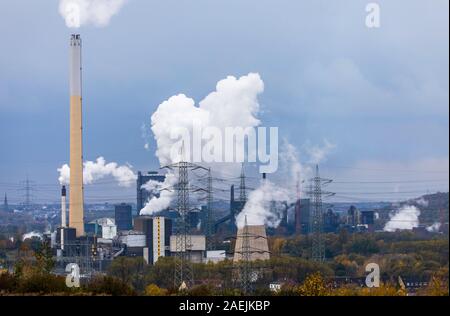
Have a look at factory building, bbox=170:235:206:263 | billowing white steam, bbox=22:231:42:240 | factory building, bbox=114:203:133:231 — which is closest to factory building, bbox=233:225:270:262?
factory building, bbox=170:235:206:263

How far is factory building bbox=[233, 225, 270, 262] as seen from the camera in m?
26.3

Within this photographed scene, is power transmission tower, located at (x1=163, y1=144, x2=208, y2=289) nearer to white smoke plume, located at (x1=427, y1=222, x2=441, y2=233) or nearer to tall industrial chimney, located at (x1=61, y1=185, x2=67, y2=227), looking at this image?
tall industrial chimney, located at (x1=61, y1=185, x2=67, y2=227)

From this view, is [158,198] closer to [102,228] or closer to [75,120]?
[102,228]

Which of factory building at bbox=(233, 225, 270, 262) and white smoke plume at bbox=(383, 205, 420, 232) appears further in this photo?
white smoke plume at bbox=(383, 205, 420, 232)

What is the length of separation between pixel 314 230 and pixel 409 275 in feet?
23.1

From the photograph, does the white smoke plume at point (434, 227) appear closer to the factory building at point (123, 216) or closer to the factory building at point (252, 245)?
the factory building at point (252, 245)

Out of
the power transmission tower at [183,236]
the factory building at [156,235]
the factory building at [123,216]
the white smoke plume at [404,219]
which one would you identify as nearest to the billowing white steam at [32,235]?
the factory building at [123,216]

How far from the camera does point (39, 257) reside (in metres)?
20.6

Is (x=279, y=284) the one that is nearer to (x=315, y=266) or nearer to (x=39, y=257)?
(x=315, y=266)

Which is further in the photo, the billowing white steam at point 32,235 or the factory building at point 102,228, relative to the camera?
the factory building at point 102,228

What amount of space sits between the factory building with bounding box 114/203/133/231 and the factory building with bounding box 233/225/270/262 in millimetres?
6960

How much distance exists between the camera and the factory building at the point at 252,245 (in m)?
26.3

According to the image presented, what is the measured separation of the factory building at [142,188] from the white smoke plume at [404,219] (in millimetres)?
8759
